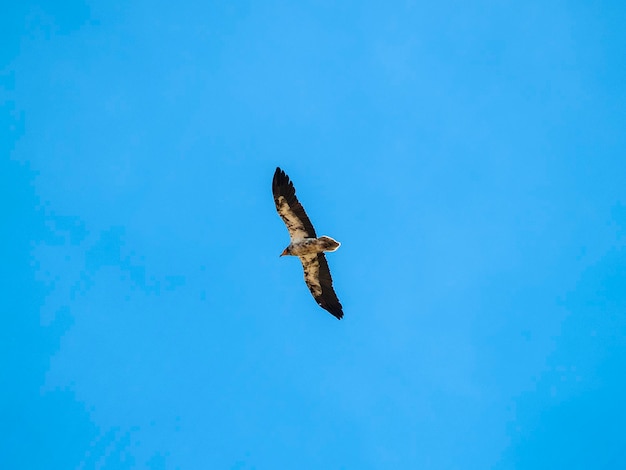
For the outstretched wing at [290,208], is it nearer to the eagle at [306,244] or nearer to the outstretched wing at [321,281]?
the eagle at [306,244]

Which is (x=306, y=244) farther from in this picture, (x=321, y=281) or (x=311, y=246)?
(x=321, y=281)

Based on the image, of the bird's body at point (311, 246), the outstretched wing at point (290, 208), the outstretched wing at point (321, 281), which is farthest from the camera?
the outstretched wing at point (321, 281)

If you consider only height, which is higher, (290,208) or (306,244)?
(290,208)

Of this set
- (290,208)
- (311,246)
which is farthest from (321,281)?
(290,208)

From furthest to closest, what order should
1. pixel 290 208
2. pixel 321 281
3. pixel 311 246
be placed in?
1. pixel 321 281
2. pixel 311 246
3. pixel 290 208

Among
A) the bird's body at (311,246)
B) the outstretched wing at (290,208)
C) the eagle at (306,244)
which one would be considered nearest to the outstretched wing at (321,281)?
the eagle at (306,244)

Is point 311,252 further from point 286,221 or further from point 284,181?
point 284,181

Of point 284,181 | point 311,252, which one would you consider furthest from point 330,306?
point 284,181
